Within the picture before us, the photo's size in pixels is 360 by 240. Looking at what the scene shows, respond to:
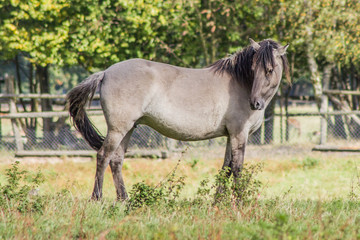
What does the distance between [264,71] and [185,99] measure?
1.02 m

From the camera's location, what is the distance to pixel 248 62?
5211mm

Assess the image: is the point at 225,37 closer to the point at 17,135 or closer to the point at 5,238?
the point at 17,135

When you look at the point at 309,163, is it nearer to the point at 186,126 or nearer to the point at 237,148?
the point at 237,148

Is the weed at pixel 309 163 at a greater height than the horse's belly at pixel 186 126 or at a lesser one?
lesser

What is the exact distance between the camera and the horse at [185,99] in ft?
16.6

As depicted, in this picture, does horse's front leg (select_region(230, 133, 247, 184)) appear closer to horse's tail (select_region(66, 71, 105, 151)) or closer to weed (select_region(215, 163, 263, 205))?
weed (select_region(215, 163, 263, 205))

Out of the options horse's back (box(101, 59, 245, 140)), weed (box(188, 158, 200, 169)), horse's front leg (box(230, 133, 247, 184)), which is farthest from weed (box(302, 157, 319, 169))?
horse's back (box(101, 59, 245, 140))

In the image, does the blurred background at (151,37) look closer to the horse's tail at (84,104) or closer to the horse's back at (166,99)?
the horse's tail at (84,104)

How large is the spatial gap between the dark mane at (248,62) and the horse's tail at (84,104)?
158cm

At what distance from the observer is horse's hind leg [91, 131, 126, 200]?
509 cm

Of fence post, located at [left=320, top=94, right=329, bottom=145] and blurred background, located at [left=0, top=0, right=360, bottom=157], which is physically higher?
blurred background, located at [left=0, top=0, right=360, bottom=157]

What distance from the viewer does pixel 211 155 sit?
11.0 m

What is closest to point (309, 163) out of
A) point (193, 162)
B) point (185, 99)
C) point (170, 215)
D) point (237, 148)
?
point (193, 162)

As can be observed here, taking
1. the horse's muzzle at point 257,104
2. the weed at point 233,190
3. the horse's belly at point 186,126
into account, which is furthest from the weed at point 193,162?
the horse's muzzle at point 257,104
